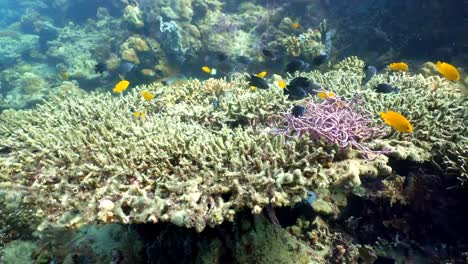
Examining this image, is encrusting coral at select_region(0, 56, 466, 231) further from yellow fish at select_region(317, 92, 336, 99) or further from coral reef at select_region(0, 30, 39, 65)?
coral reef at select_region(0, 30, 39, 65)

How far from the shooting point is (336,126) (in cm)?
352

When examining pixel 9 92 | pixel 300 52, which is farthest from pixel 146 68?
pixel 9 92

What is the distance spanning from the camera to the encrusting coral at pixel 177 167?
8.96ft

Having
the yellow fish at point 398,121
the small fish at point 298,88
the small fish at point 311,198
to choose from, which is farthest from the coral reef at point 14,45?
the yellow fish at point 398,121

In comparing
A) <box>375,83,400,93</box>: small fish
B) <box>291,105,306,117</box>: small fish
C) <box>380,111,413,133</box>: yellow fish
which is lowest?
<box>291,105,306,117</box>: small fish

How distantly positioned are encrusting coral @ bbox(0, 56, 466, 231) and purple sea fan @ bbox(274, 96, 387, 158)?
12 cm

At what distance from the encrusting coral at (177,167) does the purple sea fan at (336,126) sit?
115 mm

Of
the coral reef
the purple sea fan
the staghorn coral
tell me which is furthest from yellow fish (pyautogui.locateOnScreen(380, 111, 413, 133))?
the coral reef

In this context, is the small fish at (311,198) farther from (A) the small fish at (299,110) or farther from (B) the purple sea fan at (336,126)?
(A) the small fish at (299,110)

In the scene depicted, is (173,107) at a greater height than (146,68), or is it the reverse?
(173,107)

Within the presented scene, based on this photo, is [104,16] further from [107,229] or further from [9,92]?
[107,229]

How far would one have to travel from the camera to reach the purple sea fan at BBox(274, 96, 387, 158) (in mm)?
3398

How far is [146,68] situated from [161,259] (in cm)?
953

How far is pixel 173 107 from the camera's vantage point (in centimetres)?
525
